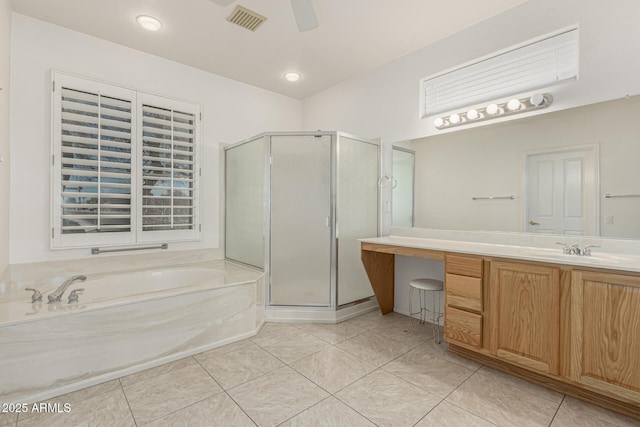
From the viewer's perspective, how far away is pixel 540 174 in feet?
7.19

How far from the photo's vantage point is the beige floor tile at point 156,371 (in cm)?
190

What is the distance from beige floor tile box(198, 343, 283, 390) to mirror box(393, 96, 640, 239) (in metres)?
1.86

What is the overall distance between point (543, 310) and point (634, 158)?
1.10m

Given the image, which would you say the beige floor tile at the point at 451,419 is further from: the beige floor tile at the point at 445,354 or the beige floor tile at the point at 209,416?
the beige floor tile at the point at 209,416

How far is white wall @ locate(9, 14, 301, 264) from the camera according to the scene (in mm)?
2393

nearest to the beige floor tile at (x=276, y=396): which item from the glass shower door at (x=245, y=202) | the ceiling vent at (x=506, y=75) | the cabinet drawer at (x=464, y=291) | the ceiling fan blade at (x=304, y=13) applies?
the cabinet drawer at (x=464, y=291)

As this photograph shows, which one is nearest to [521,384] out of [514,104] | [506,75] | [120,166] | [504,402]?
[504,402]

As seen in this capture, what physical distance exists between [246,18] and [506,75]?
214 centimetres

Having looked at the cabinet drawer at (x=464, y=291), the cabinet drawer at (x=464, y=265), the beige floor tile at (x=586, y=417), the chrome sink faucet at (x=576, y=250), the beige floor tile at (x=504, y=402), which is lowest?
the beige floor tile at (x=504, y=402)

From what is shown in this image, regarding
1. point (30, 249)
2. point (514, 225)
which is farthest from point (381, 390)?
point (30, 249)

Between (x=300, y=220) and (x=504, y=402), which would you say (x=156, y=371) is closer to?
(x=300, y=220)

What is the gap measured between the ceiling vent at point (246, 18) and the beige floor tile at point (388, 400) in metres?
2.79

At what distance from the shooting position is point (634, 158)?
1.84m

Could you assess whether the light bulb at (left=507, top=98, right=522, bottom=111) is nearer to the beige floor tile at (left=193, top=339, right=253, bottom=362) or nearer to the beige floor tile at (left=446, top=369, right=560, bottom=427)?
the beige floor tile at (left=446, top=369, right=560, bottom=427)
